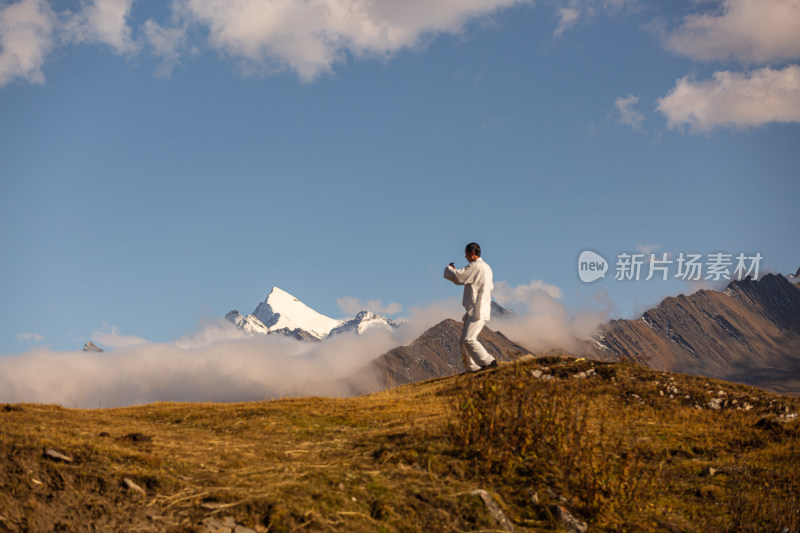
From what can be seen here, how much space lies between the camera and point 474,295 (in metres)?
18.1

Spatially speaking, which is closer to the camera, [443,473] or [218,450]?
[443,473]

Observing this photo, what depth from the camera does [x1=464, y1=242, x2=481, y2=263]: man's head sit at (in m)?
18.2

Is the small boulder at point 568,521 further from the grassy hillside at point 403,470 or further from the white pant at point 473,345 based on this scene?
the white pant at point 473,345

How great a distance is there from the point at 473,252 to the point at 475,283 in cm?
80

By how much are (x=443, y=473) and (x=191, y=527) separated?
150 inches

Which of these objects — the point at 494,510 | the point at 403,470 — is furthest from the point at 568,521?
the point at 403,470

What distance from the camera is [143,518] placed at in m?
9.01

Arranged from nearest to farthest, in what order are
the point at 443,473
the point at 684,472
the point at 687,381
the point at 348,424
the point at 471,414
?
the point at 443,473
the point at 471,414
the point at 684,472
the point at 348,424
the point at 687,381

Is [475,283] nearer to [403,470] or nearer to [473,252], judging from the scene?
[473,252]

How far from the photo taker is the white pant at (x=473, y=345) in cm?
1841

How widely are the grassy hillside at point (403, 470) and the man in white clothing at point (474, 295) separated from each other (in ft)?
11.2

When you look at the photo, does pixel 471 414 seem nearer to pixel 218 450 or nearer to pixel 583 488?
pixel 583 488

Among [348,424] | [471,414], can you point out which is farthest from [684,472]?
[348,424]

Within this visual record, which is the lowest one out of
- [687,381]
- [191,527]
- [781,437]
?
[191,527]
